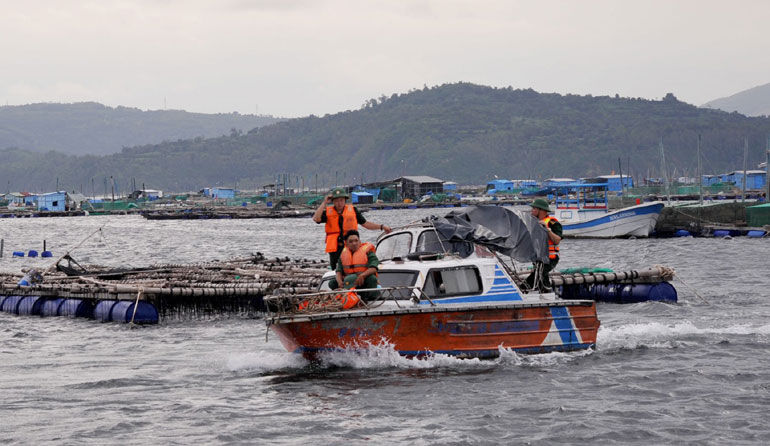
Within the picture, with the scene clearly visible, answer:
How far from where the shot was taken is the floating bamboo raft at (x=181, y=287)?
28.7 metres

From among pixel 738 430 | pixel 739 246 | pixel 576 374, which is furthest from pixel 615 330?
pixel 739 246

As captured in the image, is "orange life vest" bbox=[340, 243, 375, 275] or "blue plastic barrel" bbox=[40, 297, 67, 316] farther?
"blue plastic barrel" bbox=[40, 297, 67, 316]

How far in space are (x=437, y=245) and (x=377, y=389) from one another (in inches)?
164

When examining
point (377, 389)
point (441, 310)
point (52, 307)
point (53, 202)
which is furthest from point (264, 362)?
point (53, 202)

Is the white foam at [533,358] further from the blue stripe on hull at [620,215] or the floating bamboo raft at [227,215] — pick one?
the floating bamboo raft at [227,215]

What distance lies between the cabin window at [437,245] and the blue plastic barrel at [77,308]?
1250 centimetres

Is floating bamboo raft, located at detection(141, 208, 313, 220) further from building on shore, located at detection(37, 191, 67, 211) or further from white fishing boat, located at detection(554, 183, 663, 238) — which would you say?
white fishing boat, located at detection(554, 183, 663, 238)

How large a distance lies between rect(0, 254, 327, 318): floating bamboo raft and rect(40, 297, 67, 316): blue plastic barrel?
194mm

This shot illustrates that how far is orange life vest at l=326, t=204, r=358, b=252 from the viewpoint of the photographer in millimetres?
19953

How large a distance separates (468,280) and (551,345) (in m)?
2.24

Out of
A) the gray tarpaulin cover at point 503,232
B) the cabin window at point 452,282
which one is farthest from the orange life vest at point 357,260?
the gray tarpaulin cover at point 503,232

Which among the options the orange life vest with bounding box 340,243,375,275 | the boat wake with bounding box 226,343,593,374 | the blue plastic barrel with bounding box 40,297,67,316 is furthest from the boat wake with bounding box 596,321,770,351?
the blue plastic barrel with bounding box 40,297,67,316

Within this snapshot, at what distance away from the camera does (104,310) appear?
93.2 ft

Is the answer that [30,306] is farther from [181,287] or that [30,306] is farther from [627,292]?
[627,292]
